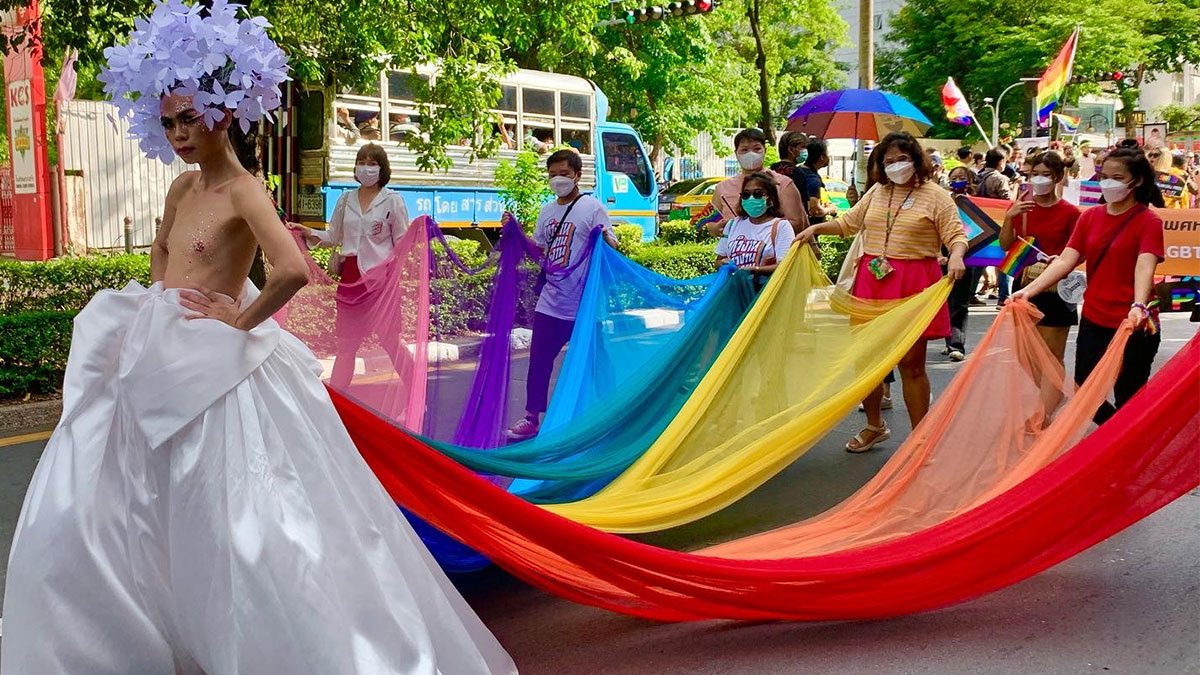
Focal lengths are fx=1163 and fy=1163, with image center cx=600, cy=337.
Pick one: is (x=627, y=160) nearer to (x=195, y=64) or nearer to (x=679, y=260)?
(x=679, y=260)

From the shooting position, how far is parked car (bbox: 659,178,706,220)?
92.3 ft

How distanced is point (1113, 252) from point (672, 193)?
77.2ft

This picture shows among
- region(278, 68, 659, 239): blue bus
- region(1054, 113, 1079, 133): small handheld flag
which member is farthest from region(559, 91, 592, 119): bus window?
region(1054, 113, 1079, 133): small handheld flag

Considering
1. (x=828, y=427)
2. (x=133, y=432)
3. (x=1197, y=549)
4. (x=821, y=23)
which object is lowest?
(x=1197, y=549)

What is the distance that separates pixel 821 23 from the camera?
32.1 meters

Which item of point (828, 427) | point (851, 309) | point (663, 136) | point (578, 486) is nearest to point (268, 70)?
point (578, 486)

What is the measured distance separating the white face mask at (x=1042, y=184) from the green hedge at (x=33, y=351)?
247 inches

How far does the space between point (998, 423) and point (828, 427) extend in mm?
768

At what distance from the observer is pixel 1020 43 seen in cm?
3775

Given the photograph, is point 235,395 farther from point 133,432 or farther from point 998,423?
point 998,423

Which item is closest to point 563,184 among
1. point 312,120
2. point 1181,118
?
Result: point 312,120

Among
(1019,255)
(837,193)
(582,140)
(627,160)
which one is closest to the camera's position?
(1019,255)

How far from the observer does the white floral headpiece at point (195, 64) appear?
3.27m

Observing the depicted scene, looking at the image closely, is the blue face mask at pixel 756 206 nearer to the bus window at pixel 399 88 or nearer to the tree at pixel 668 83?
the bus window at pixel 399 88
